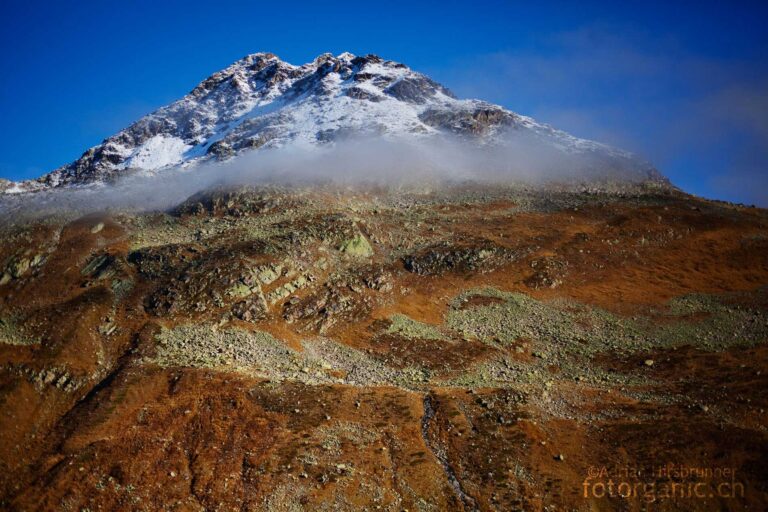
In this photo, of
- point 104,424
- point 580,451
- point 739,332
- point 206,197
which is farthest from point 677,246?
point 206,197

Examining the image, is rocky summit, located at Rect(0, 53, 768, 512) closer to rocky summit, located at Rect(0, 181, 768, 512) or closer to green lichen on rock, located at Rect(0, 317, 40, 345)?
rocky summit, located at Rect(0, 181, 768, 512)

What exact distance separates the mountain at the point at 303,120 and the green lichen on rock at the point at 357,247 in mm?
57187

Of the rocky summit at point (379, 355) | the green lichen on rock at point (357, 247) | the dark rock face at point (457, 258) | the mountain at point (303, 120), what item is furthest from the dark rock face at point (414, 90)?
the dark rock face at point (457, 258)

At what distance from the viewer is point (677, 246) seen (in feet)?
209

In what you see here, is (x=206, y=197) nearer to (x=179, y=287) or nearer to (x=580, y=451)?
(x=179, y=287)

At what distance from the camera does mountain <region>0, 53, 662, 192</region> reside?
11744 centimetres

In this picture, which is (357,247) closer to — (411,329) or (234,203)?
(411,329)

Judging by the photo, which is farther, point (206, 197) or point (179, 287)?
point (206, 197)

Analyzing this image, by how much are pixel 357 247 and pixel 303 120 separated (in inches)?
3072

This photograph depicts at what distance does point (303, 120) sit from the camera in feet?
418

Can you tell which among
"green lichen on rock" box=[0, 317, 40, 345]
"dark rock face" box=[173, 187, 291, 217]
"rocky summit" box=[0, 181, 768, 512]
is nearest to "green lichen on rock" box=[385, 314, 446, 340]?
"rocky summit" box=[0, 181, 768, 512]

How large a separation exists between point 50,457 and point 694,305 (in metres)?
62.9

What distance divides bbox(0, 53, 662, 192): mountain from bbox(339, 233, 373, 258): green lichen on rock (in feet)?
188

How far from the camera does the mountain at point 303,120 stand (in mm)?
117438
